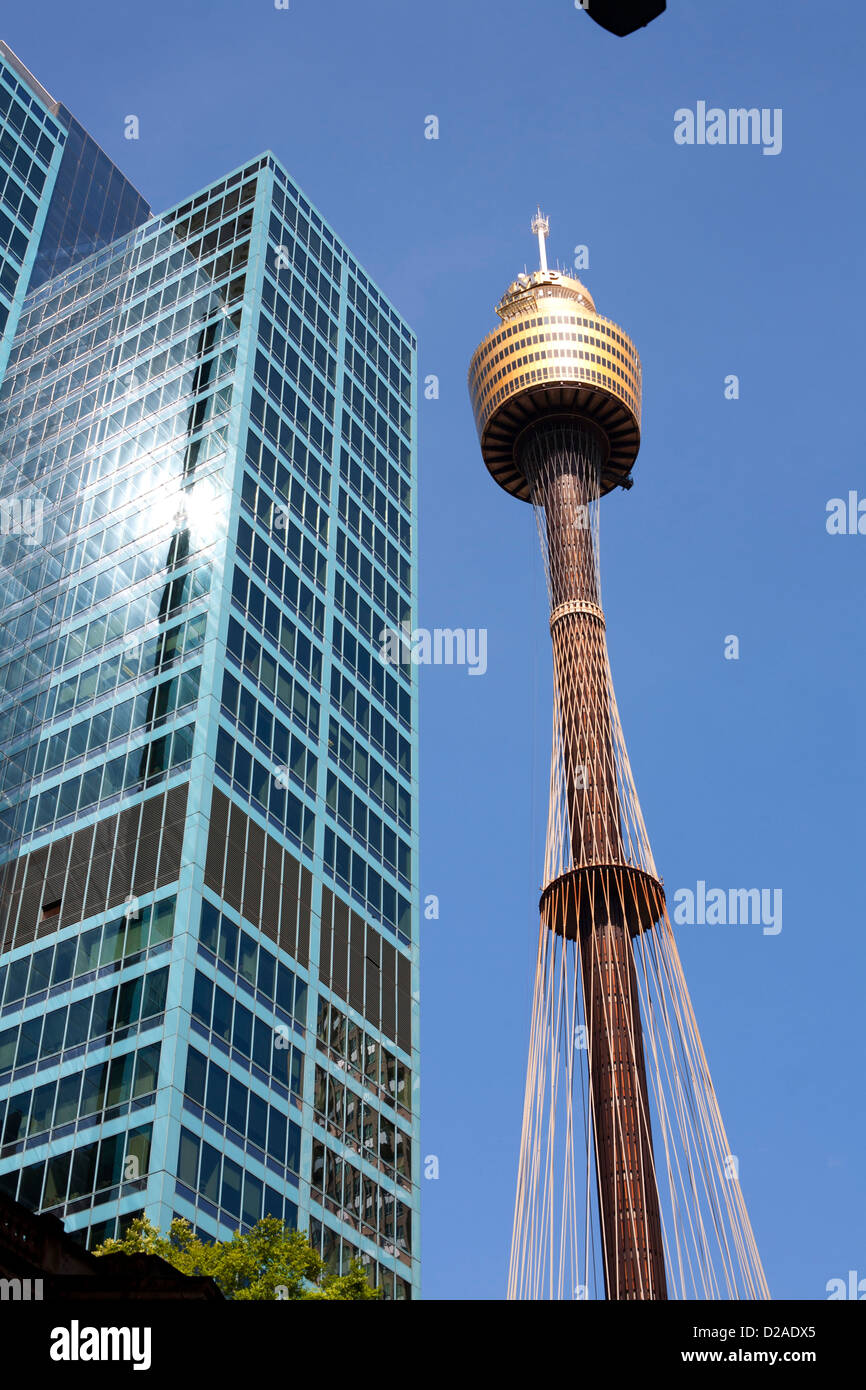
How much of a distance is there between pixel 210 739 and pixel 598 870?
110 feet

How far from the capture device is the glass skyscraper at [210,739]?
184 feet

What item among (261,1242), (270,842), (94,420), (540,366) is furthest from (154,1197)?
(540,366)

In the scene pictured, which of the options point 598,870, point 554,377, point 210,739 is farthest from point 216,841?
point 554,377

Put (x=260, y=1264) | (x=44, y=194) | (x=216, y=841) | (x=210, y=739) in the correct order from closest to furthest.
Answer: (x=260, y=1264) < (x=216, y=841) < (x=210, y=739) < (x=44, y=194)

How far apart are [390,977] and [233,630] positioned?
17.3m

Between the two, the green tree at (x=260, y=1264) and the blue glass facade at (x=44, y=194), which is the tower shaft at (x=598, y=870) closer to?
the blue glass facade at (x=44, y=194)

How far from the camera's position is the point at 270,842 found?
65062 millimetres

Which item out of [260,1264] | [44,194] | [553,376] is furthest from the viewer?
[553,376]

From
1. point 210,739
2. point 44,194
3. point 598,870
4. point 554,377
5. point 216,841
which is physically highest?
point 554,377

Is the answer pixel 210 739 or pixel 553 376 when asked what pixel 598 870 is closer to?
pixel 210 739

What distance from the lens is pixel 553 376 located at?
113 meters

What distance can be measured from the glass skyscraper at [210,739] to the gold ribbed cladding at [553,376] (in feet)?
61.8

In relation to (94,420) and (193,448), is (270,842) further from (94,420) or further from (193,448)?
(94,420)
